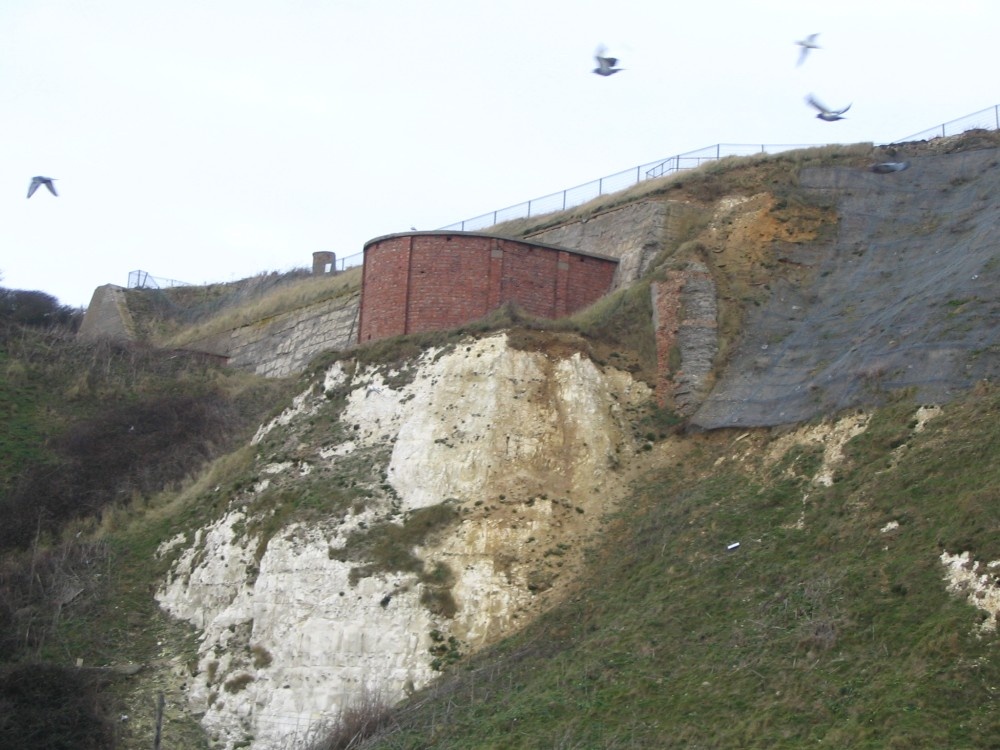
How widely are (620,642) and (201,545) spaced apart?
1211 centimetres

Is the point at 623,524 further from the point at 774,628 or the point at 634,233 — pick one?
the point at 634,233

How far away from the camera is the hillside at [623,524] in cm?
2255

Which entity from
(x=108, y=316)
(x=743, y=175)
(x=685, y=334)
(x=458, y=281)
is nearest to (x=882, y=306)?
(x=685, y=334)

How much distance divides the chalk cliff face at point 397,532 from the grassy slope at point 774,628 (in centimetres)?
138

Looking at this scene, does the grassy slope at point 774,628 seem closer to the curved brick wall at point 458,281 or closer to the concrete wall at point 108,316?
the curved brick wall at point 458,281

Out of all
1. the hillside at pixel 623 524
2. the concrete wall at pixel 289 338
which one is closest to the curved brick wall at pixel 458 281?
the hillside at pixel 623 524

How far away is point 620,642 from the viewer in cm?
2547

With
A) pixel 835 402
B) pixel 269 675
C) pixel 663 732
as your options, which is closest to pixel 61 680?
pixel 269 675

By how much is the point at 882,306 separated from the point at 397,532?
35.6 ft

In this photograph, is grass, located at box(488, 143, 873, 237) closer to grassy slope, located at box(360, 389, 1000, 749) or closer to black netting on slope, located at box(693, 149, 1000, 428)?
black netting on slope, located at box(693, 149, 1000, 428)

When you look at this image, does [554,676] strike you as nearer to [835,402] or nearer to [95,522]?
[835,402]

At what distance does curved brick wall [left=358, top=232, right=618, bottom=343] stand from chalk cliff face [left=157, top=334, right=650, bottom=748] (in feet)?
8.70

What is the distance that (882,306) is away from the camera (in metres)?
32.1

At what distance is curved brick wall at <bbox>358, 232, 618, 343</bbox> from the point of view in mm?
37281
